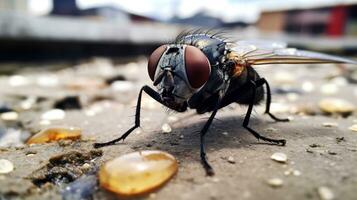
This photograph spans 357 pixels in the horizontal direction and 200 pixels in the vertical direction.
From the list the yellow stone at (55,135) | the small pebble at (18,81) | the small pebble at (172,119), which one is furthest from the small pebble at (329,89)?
the small pebble at (18,81)

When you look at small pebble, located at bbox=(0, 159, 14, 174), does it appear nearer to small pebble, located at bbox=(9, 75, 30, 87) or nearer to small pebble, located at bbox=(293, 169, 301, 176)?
small pebble, located at bbox=(293, 169, 301, 176)

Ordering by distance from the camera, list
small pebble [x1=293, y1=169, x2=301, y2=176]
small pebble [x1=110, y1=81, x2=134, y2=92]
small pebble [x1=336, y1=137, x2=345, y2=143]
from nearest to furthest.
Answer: small pebble [x1=293, y1=169, x2=301, y2=176] → small pebble [x1=336, y1=137, x2=345, y2=143] → small pebble [x1=110, y1=81, x2=134, y2=92]

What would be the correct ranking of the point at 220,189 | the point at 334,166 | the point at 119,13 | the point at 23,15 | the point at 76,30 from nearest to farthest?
the point at 220,189
the point at 334,166
the point at 23,15
the point at 76,30
the point at 119,13

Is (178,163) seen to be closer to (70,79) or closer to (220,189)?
(220,189)

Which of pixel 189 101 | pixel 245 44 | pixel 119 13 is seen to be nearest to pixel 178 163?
pixel 189 101

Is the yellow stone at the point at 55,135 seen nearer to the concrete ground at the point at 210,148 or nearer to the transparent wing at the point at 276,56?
the concrete ground at the point at 210,148

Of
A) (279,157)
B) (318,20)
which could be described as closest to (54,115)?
(279,157)

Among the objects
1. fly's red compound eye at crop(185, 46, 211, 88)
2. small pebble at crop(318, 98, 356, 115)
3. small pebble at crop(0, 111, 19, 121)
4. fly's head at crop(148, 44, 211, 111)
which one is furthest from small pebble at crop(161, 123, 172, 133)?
small pebble at crop(318, 98, 356, 115)

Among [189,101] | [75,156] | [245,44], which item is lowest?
[75,156]
